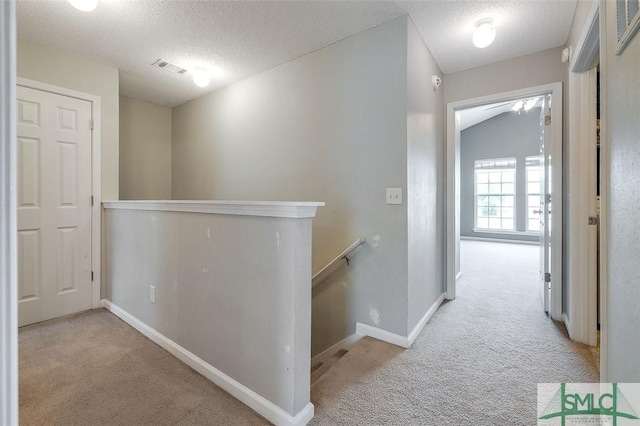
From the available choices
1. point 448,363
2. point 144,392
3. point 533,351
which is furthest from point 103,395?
point 533,351

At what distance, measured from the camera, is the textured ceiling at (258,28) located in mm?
2070

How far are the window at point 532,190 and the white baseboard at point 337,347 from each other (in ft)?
20.9

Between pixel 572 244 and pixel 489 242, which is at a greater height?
pixel 572 244

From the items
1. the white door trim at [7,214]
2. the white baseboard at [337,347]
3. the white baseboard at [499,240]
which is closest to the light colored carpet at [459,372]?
the white baseboard at [337,347]

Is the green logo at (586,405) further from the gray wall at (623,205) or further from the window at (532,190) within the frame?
the window at (532,190)

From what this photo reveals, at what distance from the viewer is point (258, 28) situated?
2350mm

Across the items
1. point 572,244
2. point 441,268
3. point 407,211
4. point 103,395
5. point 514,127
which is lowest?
point 103,395

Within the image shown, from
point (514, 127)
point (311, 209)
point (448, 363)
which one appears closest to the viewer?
point (311, 209)

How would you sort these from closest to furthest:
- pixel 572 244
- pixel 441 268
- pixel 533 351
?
1. pixel 533 351
2. pixel 572 244
3. pixel 441 268

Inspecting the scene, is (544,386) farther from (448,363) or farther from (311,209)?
(311,209)

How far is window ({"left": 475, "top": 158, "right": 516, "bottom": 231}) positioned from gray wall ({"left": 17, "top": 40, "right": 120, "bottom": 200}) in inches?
297

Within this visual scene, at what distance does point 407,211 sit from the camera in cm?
213

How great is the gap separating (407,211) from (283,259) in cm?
114

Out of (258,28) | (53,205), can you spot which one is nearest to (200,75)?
(258,28)
